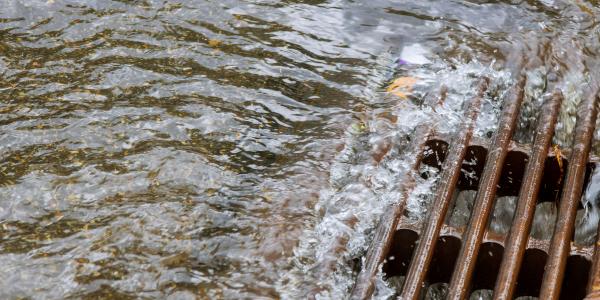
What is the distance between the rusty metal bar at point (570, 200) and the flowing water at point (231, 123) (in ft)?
0.31

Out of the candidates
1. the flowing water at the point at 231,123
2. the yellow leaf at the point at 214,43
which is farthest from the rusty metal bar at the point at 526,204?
the yellow leaf at the point at 214,43

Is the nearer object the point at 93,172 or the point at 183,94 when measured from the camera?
the point at 93,172

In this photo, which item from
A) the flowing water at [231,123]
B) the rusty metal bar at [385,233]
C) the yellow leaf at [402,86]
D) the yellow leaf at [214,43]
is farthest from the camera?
the yellow leaf at [214,43]

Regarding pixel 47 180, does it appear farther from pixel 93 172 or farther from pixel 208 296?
pixel 208 296

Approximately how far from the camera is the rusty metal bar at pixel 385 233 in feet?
5.78

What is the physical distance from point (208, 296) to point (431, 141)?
1057 millimetres

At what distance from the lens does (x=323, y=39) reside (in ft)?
10.3

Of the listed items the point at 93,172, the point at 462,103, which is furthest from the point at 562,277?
the point at 93,172

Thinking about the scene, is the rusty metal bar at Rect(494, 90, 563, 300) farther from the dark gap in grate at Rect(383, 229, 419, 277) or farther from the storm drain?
the dark gap in grate at Rect(383, 229, 419, 277)

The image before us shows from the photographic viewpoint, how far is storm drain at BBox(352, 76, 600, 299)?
1.85 metres

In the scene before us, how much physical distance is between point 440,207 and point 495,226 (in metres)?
0.53

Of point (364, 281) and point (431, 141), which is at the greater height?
point (431, 141)

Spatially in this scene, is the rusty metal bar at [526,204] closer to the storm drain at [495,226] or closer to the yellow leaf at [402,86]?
the storm drain at [495,226]

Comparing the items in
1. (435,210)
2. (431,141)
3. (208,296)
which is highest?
(431,141)
